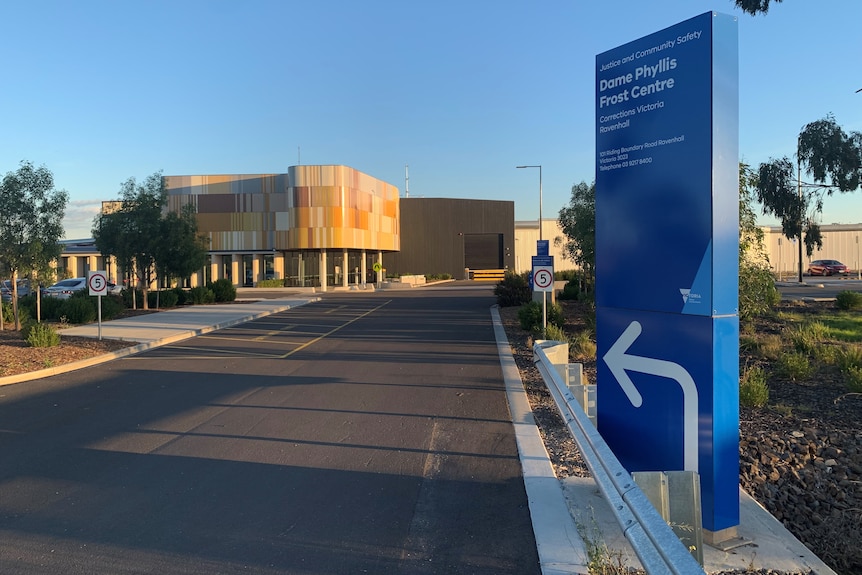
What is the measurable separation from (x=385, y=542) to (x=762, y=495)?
3536mm

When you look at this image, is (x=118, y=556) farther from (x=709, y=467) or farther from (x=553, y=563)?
(x=709, y=467)

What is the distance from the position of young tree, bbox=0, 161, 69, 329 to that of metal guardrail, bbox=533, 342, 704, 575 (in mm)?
18277

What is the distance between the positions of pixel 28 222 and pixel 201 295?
16421 millimetres

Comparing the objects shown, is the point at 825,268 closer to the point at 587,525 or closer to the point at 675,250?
the point at 675,250

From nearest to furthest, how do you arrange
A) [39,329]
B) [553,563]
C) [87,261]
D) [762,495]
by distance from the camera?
[553,563]
[762,495]
[39,329]
[87,261]

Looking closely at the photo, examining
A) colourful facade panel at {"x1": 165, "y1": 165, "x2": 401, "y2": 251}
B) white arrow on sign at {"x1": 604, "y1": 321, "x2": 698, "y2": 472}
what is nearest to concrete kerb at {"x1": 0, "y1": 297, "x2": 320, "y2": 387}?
white arrow on sign at {"x1": 604, "y1": 321, "x2": 698, "y2": 472}

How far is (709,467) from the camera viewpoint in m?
4.14

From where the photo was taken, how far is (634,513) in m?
2.81

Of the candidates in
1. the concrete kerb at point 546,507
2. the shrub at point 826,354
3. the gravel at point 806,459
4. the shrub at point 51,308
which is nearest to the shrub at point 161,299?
the shrub at point 51,308

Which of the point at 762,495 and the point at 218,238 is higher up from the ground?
the point at 218,238

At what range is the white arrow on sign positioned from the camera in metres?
4.24

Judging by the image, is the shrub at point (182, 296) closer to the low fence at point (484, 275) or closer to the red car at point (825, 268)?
the low fence at point (484, 275)

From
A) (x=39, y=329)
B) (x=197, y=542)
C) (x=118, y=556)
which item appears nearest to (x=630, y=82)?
(x=197, y=542)

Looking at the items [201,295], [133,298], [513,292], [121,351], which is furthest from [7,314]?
[513,292]
